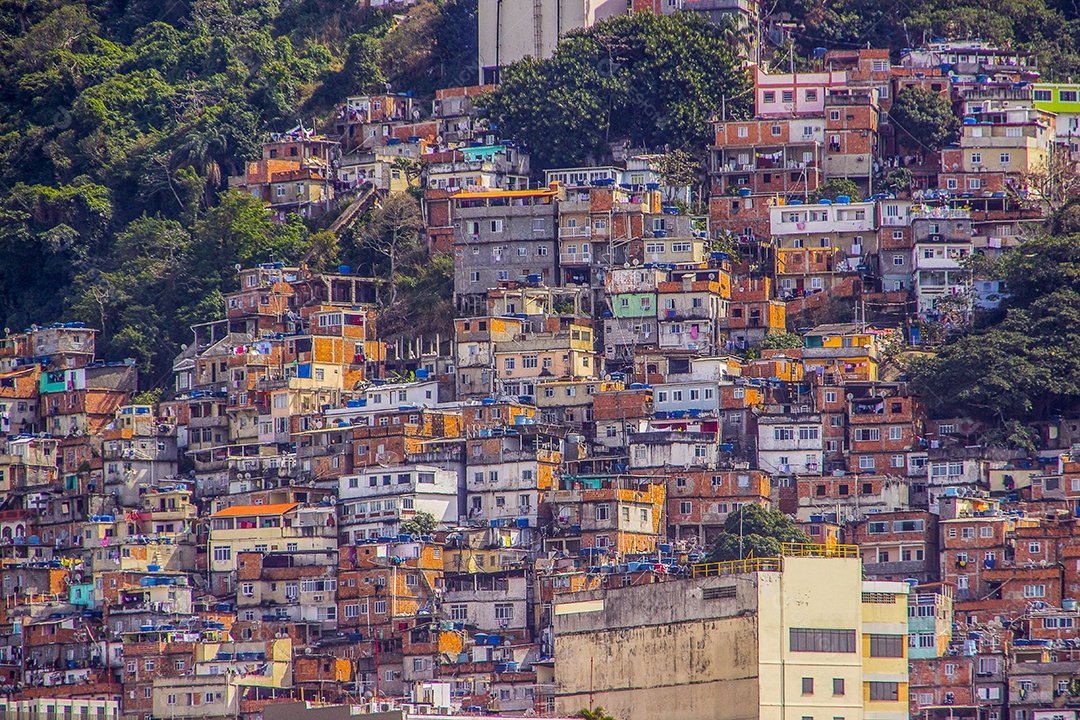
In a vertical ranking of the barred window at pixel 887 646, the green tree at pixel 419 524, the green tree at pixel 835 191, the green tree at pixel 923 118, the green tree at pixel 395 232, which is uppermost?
the green tree at pixel 923 118

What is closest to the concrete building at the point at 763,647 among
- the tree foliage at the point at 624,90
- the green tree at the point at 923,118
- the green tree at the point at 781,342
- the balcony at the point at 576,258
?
the green tree at the point at 781,342

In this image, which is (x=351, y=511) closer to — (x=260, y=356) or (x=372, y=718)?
(x=260, y=356)

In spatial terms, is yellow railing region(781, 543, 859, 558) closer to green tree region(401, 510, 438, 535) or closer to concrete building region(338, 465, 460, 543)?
green tree region(401, 510, 438, 535)

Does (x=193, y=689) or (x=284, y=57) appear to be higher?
(x=284, y=57)

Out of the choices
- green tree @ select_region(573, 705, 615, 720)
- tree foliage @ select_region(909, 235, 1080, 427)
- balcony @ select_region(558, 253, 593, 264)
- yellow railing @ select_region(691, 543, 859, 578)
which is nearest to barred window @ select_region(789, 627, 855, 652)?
green tree @ select_region(573, 705, 615, 720)

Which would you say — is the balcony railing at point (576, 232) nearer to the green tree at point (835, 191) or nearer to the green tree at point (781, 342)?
the green tree at point (781, 342)

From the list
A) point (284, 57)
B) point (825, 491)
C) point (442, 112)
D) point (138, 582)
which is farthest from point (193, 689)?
point (284, 57)
